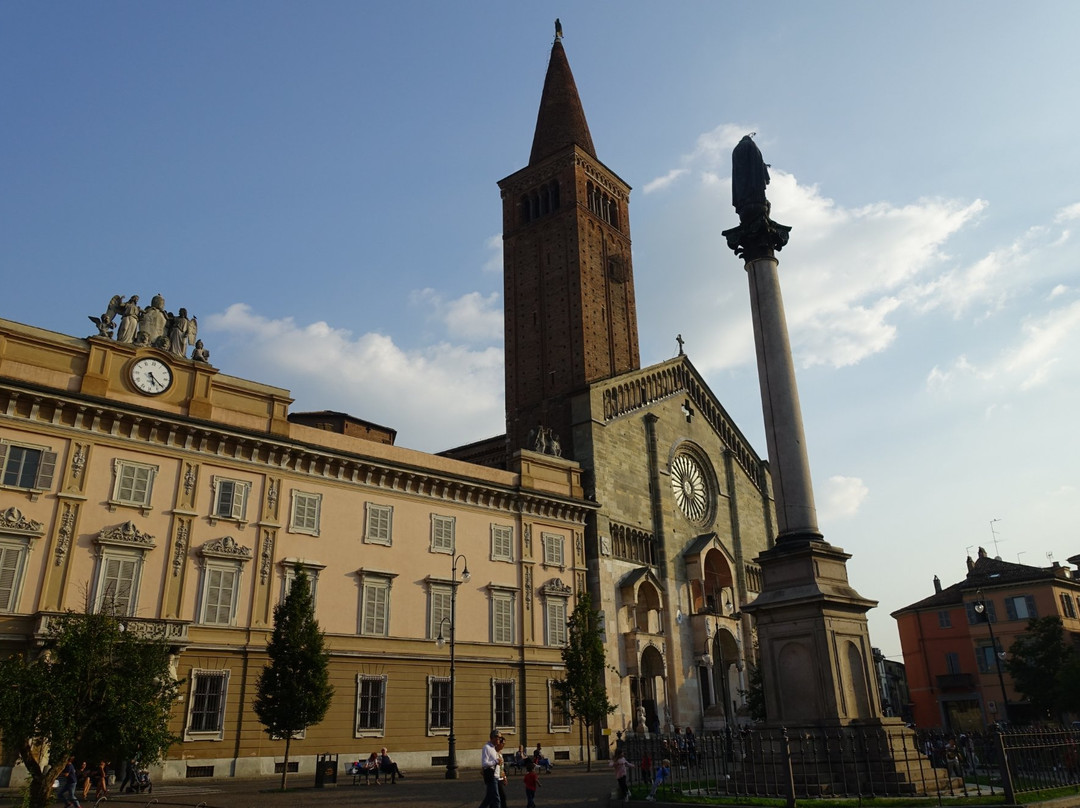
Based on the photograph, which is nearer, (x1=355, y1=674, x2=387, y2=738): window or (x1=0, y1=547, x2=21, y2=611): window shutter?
(x1=0, y1=547, x2=21, y2=611): window shutter

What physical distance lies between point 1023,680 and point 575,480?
2581 cm

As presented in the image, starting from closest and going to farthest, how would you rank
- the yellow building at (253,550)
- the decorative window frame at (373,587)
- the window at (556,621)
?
the yellow building at (253,550)
the decorative window frame at (373,587)
the window at (556,621)

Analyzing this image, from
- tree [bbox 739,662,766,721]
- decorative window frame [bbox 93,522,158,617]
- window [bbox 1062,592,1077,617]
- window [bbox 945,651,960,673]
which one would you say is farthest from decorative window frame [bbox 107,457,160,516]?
window [bbox 1062,592,1077,617]

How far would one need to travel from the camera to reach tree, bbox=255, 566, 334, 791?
25.1 m

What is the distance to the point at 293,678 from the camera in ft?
82.9

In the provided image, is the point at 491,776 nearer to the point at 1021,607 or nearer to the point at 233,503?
the point at 233,503

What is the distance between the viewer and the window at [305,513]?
3083cm

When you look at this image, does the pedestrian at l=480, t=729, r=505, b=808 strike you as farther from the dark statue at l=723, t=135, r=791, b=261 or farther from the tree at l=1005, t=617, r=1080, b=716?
the tree at l=1005, t=617, r=1080, b=716

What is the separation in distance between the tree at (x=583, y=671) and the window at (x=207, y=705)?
12.8 metres

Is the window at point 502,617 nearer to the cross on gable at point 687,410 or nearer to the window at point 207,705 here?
the window at point 207,705

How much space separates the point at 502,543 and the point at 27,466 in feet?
60.9

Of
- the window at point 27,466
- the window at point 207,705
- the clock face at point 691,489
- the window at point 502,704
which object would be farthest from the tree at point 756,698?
the window at point 27,466

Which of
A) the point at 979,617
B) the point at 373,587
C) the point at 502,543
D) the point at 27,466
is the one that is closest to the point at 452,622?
the point at 373,587

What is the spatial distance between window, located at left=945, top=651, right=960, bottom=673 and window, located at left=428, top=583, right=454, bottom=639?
1551 inches
